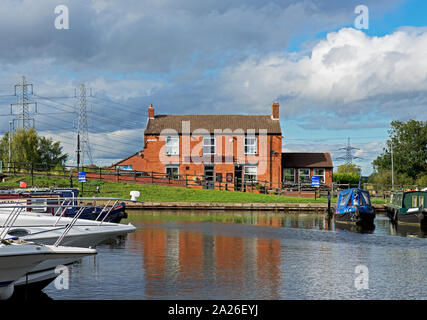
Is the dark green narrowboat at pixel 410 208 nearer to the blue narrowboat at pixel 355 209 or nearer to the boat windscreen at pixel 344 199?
the blue narrowboat at pixel 355 209

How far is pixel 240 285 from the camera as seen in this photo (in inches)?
556

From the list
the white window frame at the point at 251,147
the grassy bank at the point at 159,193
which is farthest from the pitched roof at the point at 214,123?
the grassy bank at the point at 159,193

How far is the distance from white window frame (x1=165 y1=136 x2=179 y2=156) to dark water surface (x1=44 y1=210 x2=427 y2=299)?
2813 cm

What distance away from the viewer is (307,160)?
197 ft

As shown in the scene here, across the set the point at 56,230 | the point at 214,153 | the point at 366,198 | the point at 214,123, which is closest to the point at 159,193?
the point at 214,153

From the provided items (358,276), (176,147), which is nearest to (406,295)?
(358,276)

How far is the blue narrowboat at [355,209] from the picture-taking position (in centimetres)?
3231

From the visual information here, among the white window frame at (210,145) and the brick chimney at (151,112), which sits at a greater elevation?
the brick chimney at (151,112)

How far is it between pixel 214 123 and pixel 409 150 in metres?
32.0

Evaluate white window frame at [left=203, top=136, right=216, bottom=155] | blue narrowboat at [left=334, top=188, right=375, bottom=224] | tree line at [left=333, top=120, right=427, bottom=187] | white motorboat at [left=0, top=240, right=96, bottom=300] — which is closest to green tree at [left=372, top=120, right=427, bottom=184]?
tree line at [left=333, top=120, right=427, bottom=187]

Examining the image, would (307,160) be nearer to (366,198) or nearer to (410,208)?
(366,198)

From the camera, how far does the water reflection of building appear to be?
1379cm

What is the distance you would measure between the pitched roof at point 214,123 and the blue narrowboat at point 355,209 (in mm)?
22854
